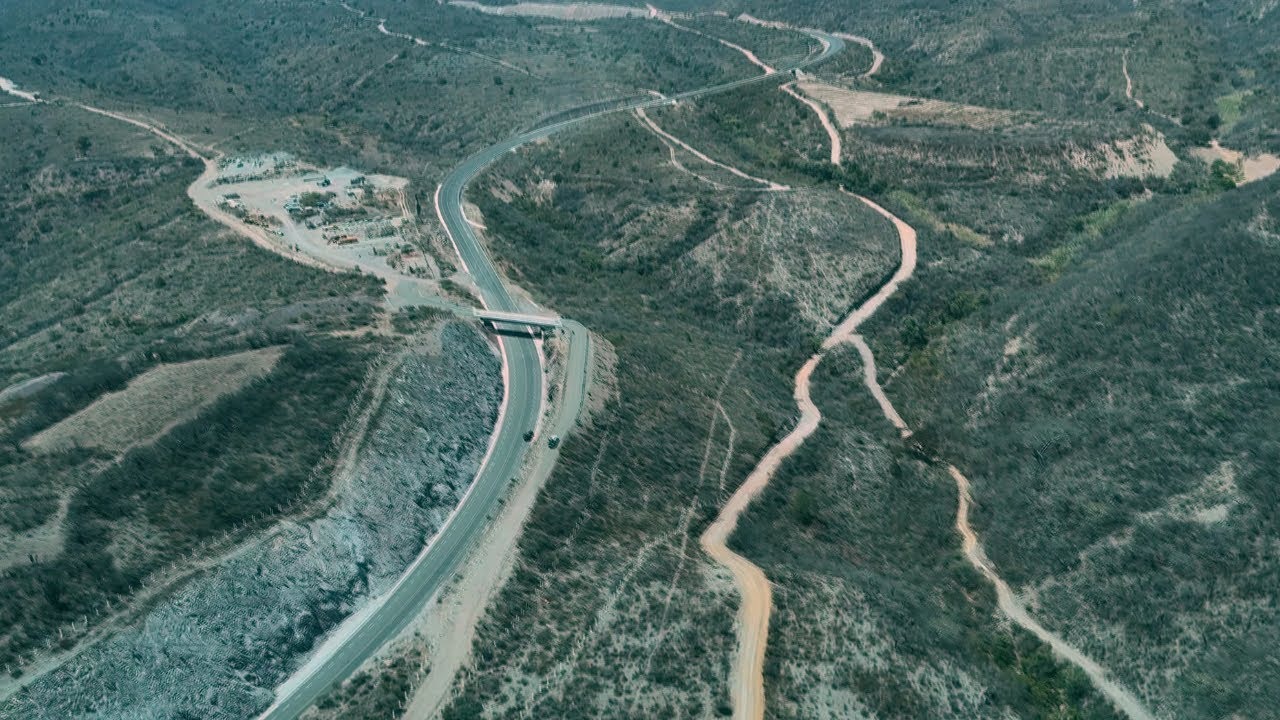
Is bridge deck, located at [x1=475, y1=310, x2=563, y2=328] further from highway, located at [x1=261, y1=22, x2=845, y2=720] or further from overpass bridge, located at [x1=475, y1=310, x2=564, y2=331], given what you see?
highway, located at [x1=261, y1=22, x2=845, y2=720]

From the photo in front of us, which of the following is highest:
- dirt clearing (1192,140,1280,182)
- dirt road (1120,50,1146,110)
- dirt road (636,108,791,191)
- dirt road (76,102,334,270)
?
dirt road (1120,50,1146,110)

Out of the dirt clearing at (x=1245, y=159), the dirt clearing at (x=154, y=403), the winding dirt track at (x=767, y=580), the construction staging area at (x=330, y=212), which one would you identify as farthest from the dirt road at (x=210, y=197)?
the dirt clearing at (x=1245, y=159)

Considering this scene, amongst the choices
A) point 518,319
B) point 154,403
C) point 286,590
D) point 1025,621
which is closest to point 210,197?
point 518,319

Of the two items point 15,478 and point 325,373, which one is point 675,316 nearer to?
point 325,373

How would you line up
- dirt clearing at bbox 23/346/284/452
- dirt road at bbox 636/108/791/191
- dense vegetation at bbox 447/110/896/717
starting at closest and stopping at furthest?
dense vegetation at bbox 447/110/896/717, dirt clearing at bbox 23/346/284/452, dirt road at bbox 636/108/791/191

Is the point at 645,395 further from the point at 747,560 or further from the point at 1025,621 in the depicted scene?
the point at 1025,621

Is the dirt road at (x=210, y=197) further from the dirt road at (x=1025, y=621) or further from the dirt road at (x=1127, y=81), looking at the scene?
the dirt road at (x=1127, y=81)

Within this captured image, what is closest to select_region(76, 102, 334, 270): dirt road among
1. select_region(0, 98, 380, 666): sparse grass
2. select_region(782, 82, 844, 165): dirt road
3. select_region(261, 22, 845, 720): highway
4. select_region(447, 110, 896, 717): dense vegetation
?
select_region(0, 98, 380, 666): sparse grass
